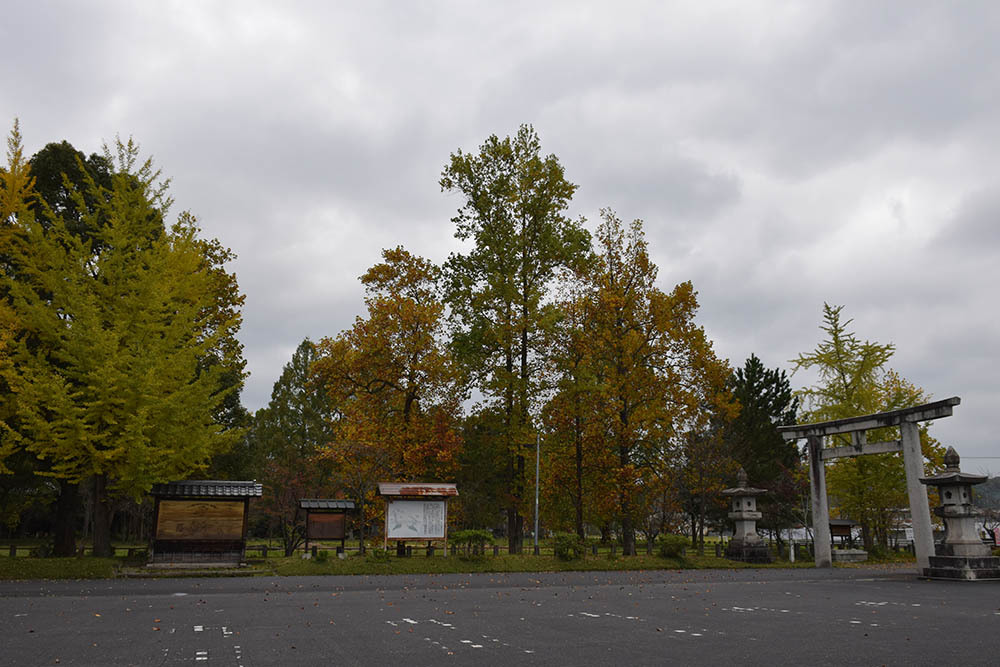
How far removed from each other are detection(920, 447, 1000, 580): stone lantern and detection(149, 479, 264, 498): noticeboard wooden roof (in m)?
21.5

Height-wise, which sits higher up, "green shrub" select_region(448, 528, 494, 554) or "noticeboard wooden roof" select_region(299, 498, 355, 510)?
"noticeboard wooden roof" select_region(299, 498, 355, 510)

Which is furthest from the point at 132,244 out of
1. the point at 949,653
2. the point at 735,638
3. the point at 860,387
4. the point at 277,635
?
the point at 860,387

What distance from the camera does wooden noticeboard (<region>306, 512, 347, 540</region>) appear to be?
24719mm

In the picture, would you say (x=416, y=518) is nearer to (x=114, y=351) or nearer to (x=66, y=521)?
(x=114, y=351)

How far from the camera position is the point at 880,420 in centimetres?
Result: 2391

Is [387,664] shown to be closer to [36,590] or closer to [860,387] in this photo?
[36,590]

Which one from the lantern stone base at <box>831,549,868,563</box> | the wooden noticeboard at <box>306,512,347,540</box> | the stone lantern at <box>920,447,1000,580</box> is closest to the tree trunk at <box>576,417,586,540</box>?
the wooden noticeboard at <box>306,512,347,540</box>

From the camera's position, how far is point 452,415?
31.0m

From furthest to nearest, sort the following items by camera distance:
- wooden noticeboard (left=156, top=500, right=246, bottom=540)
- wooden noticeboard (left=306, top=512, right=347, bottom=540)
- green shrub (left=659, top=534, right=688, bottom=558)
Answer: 1. wooden noticeboard (left=306, top=512, right=347, bottom=540)
2. green shrub (left=659, top=534, right=688, bottom=558)
3. wooden noticeboard (left=156, top=500, right=246, bottom=540)

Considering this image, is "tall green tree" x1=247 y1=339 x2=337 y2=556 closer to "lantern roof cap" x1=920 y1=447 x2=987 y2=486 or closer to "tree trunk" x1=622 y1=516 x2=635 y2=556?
"tree trunk" x1=622 y1=516 x2=635 y2=556

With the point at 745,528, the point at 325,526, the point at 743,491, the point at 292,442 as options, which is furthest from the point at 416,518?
the point at 292,442

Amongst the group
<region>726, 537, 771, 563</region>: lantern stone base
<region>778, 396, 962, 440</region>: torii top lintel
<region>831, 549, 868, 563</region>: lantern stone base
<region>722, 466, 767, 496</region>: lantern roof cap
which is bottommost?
<region>831, 549, 868, 563</region>: lantern stone base

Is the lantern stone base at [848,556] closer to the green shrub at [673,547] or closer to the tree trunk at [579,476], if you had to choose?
the green shrub at [673,547]

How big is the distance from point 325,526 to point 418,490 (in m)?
4.78
